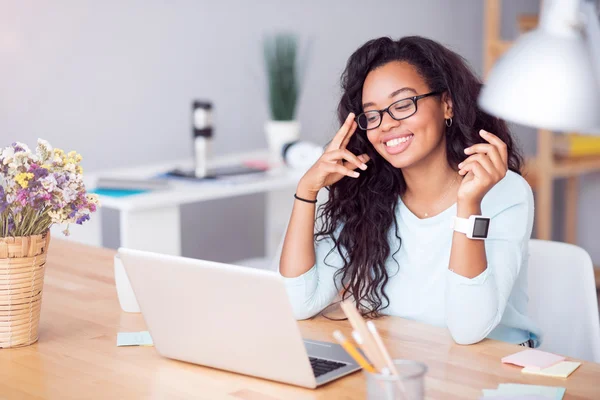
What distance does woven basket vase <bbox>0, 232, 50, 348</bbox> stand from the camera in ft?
4.85

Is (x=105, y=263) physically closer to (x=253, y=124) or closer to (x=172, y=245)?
(x=172, y=245)

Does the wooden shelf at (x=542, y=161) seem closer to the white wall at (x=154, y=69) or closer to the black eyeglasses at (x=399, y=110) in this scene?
the white wall at (x=154, y=69)

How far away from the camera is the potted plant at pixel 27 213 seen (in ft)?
4.77

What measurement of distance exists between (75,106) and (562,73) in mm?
2739

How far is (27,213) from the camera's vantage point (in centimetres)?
149

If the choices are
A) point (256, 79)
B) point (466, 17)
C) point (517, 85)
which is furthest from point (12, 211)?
Result: point (466, 17)

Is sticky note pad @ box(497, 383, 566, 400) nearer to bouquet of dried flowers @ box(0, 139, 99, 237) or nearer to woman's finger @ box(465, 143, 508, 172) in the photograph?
woman's finger @ box(465, 143, 508, 172)

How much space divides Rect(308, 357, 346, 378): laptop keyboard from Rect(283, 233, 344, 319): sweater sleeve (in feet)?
0.89

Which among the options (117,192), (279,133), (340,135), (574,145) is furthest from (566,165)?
(340,135)

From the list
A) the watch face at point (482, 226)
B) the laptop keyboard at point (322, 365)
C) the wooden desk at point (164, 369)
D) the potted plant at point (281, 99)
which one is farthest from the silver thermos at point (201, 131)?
the laptop keyboard at point (322, 365)

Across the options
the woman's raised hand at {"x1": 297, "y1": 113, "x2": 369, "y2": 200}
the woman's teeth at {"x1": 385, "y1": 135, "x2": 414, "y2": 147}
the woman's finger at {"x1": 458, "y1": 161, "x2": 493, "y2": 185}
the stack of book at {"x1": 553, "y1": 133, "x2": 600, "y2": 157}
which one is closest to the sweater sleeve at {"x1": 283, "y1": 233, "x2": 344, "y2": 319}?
the woman's raised hand at {"x1": 297, "y1": 113, "x2": 369, "y2": 200}

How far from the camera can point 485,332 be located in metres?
1.55

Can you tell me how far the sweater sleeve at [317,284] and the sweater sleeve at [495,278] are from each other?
27cm

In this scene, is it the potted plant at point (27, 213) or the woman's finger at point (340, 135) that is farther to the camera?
the woman's finger at point (340, 135)
